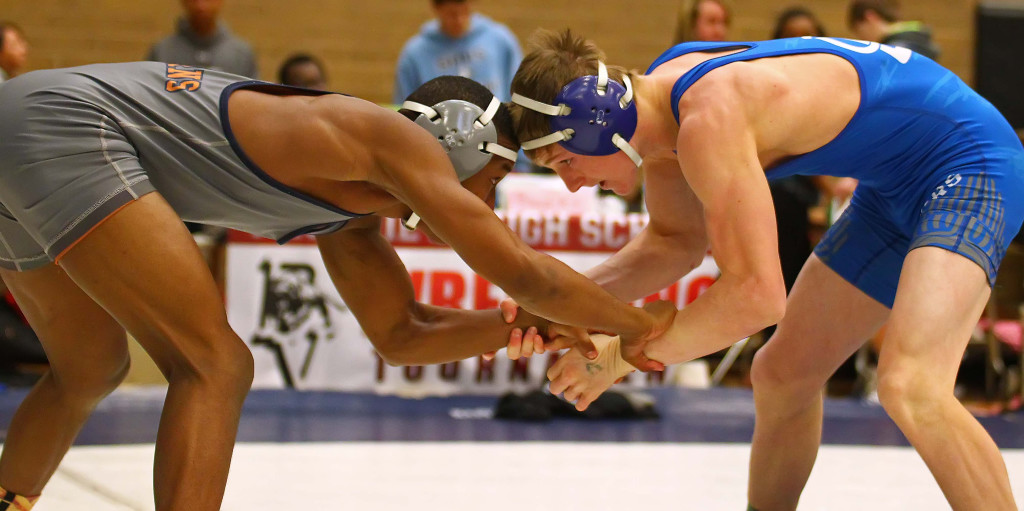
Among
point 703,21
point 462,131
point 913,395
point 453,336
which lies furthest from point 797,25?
point 913,395

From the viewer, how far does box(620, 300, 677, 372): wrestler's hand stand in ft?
8.30

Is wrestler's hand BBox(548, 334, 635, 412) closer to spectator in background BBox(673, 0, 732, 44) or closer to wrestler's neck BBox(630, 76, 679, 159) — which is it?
wrestler's neck BBox(630, 76, 679, 159)

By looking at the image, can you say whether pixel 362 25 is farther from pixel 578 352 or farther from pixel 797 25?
pixel 578 352

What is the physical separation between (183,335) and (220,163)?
384 mm

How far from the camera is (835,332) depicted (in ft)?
8.73

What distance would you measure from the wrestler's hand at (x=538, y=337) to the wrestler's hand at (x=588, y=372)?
0.12ft

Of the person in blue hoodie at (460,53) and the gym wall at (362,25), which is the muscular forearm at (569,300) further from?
the gym wall at (362,25)

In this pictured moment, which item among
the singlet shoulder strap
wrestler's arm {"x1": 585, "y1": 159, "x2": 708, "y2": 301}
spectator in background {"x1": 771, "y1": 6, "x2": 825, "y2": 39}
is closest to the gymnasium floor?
wrestler's arm {"x1": 585, "y1": 159, "x2": 708, "y2": 301}

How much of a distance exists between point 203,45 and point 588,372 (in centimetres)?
455

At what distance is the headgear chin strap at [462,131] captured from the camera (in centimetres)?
234

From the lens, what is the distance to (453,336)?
2.73m

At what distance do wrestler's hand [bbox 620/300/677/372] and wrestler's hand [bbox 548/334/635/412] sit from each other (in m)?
0.08

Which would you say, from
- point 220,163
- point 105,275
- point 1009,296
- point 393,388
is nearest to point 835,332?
point 220,163

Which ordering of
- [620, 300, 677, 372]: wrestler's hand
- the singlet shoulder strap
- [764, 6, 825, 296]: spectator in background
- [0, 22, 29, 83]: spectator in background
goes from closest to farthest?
the singlet shoulder strap
[620, 300, 677, 372]: wrestler's hand
[764, 6, 825, 296]: spectator in background
[0, 22, 29, 83]: spectator in background
